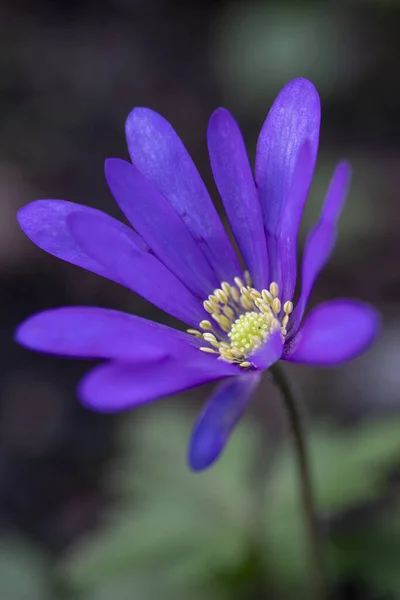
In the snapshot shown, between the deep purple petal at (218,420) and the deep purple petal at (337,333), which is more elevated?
the deep purple petal at (337,333)

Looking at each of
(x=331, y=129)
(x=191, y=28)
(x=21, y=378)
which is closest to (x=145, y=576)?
(x=21, y=378)

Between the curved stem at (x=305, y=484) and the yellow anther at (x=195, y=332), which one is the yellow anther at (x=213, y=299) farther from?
the curved stem at (x=305, y=484)

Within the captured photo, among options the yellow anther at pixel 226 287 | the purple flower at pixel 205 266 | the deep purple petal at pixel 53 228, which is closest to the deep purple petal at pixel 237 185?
the purple flower at pixel 205 266

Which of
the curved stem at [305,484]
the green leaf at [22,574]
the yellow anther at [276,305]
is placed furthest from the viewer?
the green leaf at [22,574]

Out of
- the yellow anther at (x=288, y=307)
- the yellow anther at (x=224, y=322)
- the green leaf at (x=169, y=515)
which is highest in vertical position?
the yellow anther at (x=288, y=307)

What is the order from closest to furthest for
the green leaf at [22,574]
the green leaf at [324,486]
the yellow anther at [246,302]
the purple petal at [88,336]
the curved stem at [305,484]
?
the purple petal at [88,336] < the curved stem at [305,484] < the yellow anther at [246,302] < the green leaf at [324,486] < the green leaf at [22,574]

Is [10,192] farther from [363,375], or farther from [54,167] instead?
[363,375]
